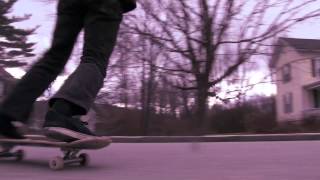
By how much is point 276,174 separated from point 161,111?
30362 millimetres

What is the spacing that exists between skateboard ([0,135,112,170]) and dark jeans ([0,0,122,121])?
0.18 meters

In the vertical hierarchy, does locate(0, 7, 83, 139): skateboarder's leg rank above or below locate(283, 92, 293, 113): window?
below

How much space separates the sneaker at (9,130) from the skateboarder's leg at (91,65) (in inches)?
16.4

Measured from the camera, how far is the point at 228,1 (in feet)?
75.0

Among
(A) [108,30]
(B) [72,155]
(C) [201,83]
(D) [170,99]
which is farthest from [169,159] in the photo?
(D) [170,99]

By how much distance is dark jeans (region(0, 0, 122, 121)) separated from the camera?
319 cm

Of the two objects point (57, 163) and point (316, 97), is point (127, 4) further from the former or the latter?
point (316, 97)

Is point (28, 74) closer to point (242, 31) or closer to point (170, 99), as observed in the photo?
point (242, 31)

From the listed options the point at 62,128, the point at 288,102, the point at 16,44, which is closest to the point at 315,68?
the point at 288,102

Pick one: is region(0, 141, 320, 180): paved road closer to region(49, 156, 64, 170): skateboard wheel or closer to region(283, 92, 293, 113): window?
region(49, 156, 64, 170): skateboard wheel

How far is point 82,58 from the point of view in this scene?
10.8 feet

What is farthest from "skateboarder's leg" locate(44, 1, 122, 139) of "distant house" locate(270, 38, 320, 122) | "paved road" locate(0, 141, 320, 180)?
"distant house" locate(270, 38, 320, 122)

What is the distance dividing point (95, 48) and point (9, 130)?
810 millimetres

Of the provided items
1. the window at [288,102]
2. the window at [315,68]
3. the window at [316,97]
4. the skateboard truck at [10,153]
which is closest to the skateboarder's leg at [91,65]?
the skateboard truck at [10,153]
